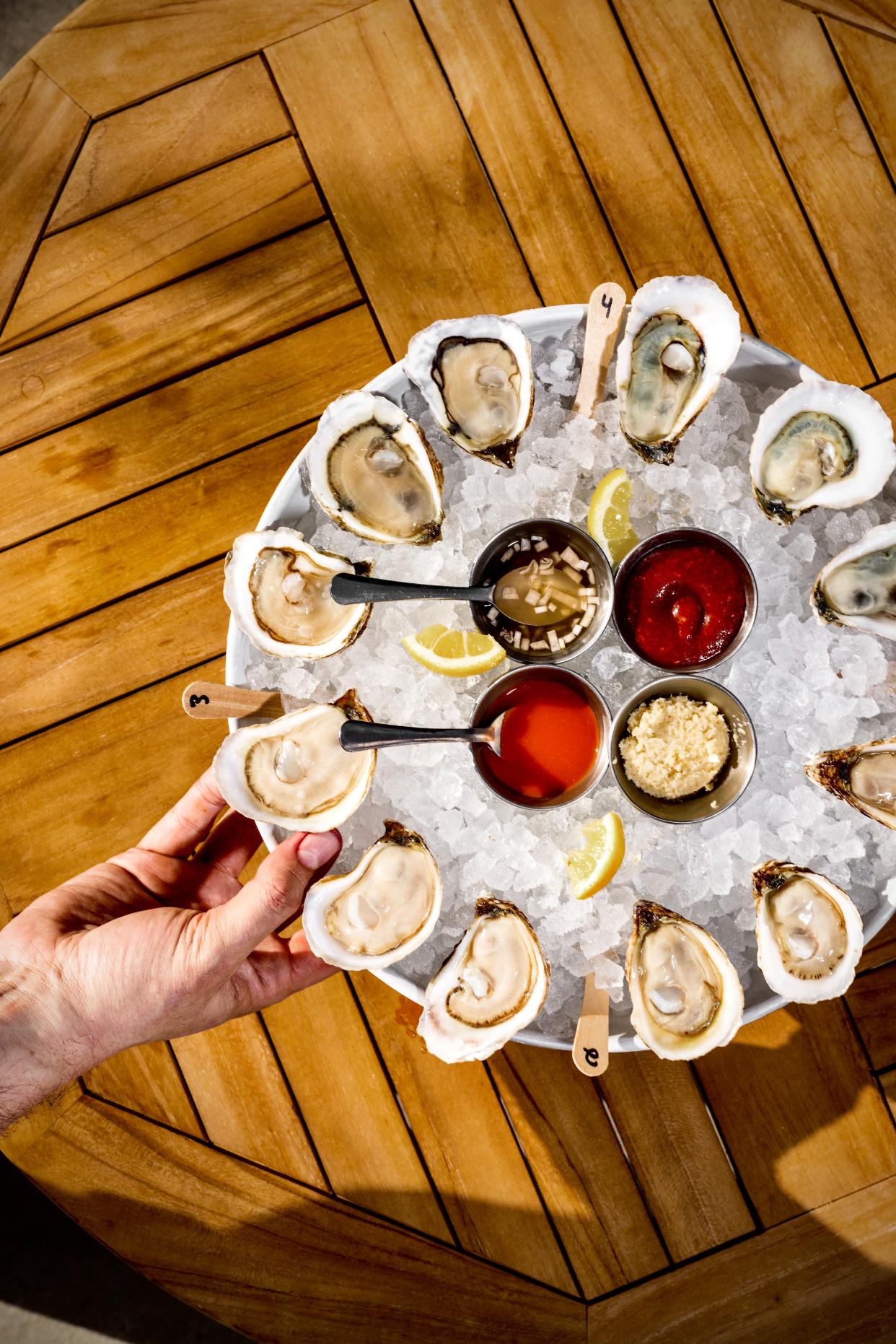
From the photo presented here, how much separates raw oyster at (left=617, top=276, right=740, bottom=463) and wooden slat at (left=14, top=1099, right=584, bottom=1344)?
61.6 inches

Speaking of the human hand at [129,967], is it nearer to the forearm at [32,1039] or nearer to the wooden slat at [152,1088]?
the forearm at [32,1039]

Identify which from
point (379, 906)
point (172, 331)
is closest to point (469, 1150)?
point (379, 906)

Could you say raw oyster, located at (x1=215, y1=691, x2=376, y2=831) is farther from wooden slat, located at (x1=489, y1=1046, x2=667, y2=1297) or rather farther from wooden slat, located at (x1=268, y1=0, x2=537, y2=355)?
wooden slat, located at (x1=268, y1=0, x2=537, y2=355)

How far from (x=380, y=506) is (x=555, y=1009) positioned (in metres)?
0.94

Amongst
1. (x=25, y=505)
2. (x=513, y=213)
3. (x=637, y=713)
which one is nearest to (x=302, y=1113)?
(x=637, y=713)

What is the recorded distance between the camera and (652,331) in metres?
1.59

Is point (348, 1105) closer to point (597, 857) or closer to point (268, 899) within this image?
point (268, 899)

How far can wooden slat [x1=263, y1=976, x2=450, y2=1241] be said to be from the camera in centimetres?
181

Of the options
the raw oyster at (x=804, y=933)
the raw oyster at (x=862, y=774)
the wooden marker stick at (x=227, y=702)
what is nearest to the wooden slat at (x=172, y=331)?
the wooden marker stick at (x=227, y=702)

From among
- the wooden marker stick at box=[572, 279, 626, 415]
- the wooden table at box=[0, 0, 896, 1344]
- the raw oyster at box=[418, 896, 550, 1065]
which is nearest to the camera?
the wooden marker stick at box=[572, 279, 626, 415]

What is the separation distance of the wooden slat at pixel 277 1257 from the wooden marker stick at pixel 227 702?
95cm

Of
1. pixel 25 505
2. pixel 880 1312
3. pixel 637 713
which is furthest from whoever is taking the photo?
pixel 25 505

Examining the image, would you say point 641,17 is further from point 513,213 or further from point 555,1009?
point 555,1009

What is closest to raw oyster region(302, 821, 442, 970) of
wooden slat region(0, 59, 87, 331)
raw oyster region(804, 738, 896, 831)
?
raw oyster region(804, 738, 896, 831)
